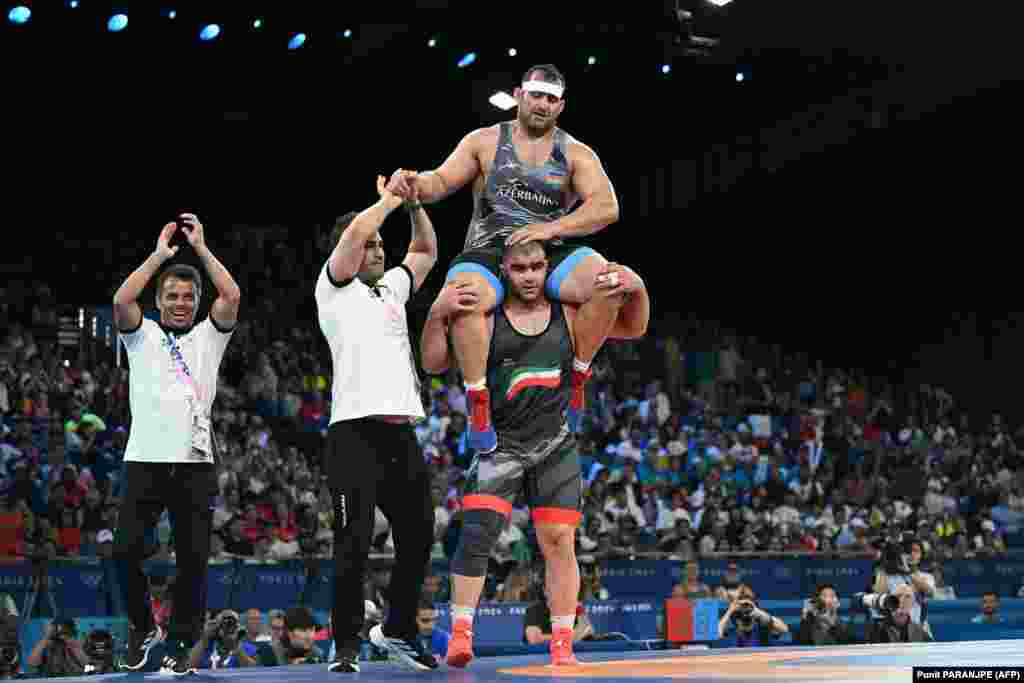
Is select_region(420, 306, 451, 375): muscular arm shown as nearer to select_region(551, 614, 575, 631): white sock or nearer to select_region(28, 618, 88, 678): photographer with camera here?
select_region(551, 614, 575, 631): white sock

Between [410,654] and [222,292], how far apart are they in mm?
1627

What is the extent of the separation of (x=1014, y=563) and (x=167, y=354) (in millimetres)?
11858

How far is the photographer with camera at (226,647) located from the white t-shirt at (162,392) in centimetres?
347

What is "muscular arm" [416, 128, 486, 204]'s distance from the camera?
570 cm

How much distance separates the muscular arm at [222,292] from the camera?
19.2 ft

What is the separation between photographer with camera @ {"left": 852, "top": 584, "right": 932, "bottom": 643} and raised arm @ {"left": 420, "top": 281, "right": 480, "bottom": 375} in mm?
6281

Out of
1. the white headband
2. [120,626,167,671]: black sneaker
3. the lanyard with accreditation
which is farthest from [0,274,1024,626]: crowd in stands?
the white headband

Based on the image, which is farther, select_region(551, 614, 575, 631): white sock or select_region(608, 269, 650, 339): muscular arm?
select_region(608, 269, 650, 339): muscular arm

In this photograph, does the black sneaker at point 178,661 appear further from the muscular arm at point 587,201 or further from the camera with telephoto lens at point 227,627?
the camera with telephoto lens at point 227,627

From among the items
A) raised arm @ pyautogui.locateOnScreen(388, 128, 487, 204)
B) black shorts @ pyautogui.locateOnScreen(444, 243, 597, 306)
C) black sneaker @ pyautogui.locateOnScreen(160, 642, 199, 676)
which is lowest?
black sneaker @ pyautogui.locateOnScreen(160, 642, 199, 676)

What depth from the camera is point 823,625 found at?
37.2 feet

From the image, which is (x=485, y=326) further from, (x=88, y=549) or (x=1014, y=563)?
(x=1014, y=563)

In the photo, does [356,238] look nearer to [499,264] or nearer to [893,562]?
[499,264]

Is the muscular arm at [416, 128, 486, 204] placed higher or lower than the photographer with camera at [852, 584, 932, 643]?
higher
